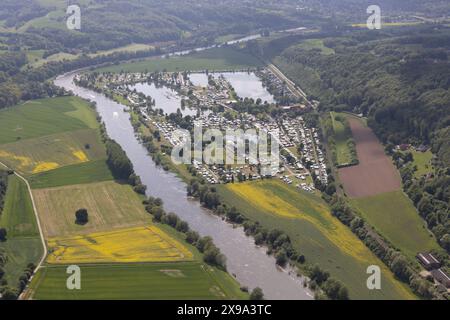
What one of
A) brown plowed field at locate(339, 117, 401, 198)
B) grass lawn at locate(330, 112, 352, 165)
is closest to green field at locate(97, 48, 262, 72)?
grass lawn at locate(330, 112, 352, 165)

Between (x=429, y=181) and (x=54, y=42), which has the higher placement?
(x=54, y=42)

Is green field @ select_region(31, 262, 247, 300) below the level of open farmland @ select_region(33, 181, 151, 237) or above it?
below

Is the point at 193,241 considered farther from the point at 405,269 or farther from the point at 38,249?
the point at 405,269

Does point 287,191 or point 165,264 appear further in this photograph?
point 287,191

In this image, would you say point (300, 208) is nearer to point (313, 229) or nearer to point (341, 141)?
point (313, 229)

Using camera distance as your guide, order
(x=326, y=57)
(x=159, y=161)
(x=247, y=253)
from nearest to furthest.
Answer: (x=247, y=253) → (x=159, y=161) → (x=326, y=57)

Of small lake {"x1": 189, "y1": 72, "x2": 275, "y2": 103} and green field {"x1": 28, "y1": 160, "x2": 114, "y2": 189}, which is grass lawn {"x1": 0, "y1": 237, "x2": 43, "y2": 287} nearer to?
green field {"x1": 28, "y1": 160, "x2": 114, "y2": 189}
